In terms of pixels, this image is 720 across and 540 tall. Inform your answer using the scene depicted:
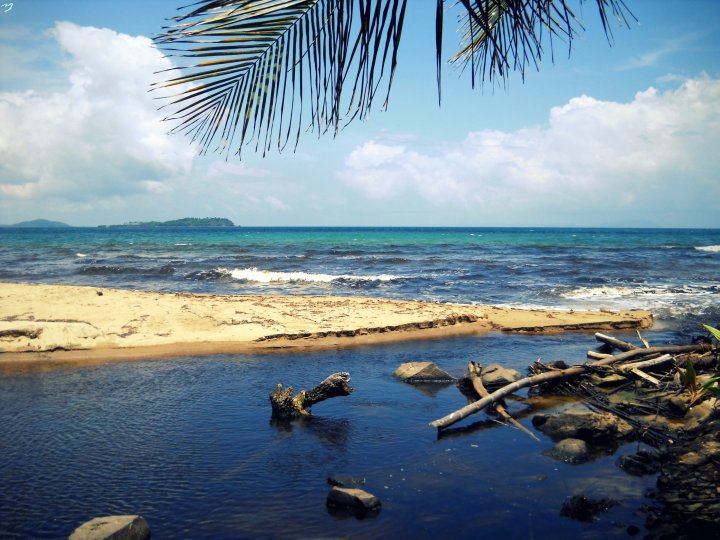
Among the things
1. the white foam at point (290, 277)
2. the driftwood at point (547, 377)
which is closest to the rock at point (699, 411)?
the driftwood at point (547, 377)

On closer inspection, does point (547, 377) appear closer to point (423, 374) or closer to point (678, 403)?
point (678, 403)

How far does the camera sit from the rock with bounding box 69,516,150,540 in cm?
345

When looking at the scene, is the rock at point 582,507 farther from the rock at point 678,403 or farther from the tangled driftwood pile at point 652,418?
the rock at point 678,403

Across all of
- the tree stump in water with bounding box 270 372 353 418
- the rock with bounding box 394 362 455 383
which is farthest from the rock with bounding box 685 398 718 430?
the tree stump in water with bounding box 270 372 353 418

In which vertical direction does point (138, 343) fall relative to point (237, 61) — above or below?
below

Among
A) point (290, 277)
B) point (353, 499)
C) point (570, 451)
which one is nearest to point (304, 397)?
point (353, 499)

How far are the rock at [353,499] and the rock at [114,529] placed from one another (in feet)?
4.52

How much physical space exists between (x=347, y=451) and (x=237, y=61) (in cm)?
425

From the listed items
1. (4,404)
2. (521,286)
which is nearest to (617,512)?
(4,404)

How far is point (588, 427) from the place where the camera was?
18.0ft

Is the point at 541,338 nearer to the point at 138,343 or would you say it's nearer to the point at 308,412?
the point at 308,412

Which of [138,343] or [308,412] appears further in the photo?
[138,343]

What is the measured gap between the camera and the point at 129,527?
3.60 metres

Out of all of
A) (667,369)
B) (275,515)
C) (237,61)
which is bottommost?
(275,515)
